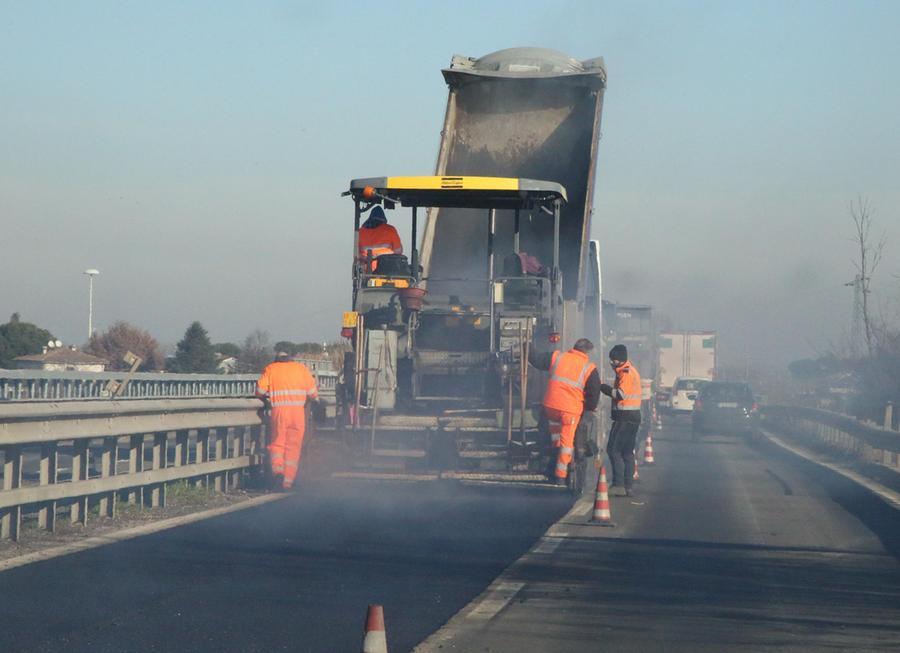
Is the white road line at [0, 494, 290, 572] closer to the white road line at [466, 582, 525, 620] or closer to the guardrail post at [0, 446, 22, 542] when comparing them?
the guardrail post at [0, 446, 22, 542]

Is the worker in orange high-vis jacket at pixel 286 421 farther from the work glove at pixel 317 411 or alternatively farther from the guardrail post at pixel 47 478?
the guardrail post at pixel 47 478

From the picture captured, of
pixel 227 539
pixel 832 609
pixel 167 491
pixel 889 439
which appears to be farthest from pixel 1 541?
pixel 889 439

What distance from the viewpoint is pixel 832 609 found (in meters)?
7.16

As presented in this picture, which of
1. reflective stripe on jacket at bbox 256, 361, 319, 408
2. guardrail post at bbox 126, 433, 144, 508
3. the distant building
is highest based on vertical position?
the distant building

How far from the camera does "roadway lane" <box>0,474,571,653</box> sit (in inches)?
238

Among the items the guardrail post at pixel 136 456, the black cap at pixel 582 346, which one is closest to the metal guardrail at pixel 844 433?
the black cap at pixel 582 346

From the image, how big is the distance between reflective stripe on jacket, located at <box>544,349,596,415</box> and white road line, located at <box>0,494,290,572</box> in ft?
9.72

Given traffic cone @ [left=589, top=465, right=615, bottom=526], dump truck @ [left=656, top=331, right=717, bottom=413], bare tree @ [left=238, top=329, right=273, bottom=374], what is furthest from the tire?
dump truck @ [left=656, top=331, right=717, bottom=413]

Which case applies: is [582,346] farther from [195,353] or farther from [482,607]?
[195,353]

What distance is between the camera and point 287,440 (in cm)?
1308

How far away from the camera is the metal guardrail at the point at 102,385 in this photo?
15992 millimetres

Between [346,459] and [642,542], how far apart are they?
13.0 ft

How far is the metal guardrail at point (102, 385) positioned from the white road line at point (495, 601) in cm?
735

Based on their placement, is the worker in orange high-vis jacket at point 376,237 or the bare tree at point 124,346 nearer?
the worker in orange high-vis jacket at point 376,237
